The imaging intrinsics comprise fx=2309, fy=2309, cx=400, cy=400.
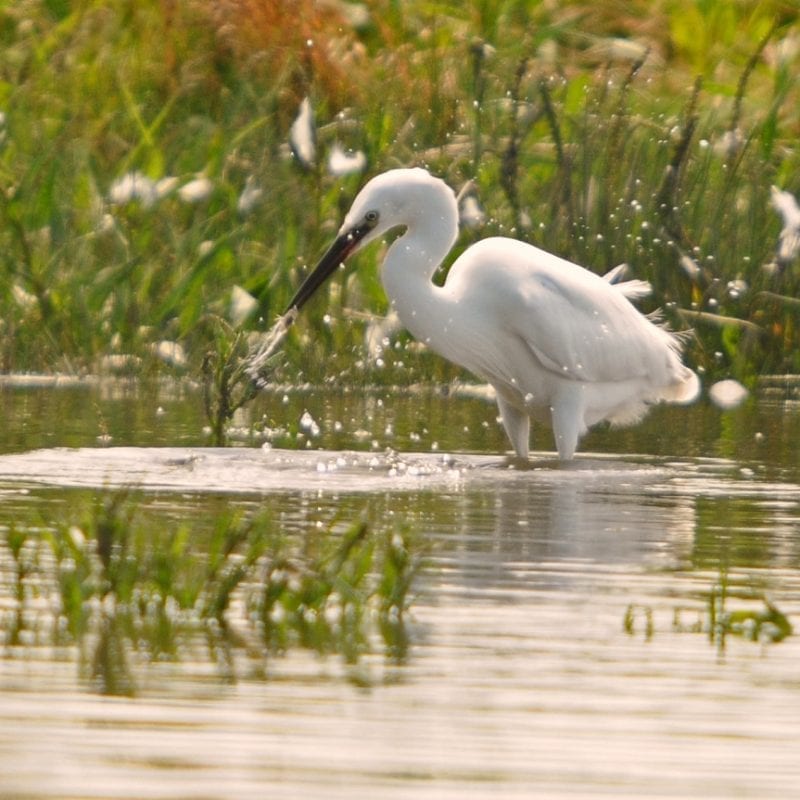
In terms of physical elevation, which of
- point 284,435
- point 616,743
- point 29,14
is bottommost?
point 616,743

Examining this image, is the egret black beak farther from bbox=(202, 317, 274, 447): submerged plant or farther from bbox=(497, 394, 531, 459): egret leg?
bbox=(497, 394, 531, 459): egret leg

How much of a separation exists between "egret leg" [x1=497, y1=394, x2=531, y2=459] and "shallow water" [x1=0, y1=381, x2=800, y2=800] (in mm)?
410

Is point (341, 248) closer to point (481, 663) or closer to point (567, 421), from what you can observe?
point (567, 421)

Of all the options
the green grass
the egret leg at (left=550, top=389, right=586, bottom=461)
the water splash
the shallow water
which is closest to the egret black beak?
the water splash

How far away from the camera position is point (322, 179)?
492 inches

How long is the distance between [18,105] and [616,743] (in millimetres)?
9541

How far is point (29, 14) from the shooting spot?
14.6m

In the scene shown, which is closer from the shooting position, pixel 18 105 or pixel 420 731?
pixel 420 731

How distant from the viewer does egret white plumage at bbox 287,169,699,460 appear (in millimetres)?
9070

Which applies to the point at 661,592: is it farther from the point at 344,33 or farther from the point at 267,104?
the point at 344,33

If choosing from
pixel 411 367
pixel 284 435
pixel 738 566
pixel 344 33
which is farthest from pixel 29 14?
pixel 738 566

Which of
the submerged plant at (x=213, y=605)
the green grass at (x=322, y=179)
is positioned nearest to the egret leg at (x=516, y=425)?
the green grass at (x=322, y=179)

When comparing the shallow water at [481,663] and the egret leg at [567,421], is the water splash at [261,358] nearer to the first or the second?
the shallow water at [481,663]

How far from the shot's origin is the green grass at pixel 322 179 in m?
11.8
